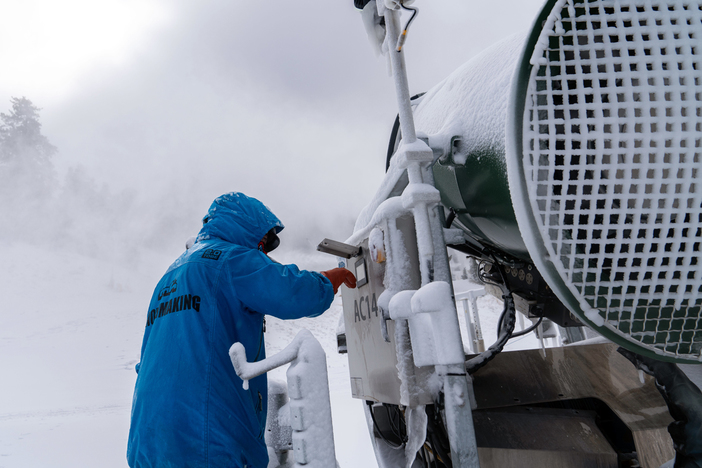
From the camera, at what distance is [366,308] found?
6.73ft

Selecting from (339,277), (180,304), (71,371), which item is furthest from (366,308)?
(71,371)

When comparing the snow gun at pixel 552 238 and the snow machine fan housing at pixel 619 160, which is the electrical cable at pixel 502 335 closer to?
the snow gun at pixel 552 238

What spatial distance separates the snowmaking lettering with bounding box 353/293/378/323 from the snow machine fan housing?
0.98 metres

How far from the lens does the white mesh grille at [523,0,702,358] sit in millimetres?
963

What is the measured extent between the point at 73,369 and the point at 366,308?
2201cm

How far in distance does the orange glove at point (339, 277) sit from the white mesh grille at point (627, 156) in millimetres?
1175

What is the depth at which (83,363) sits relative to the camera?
20547mm

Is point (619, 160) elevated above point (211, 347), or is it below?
above

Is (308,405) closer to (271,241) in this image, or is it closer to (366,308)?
(366,308)

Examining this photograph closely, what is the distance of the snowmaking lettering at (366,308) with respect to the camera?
76.0 inches

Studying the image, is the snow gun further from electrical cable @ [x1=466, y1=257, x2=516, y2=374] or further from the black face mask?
the black face mask

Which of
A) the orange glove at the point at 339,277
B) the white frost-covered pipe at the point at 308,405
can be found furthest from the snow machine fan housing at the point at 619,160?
the orange glove at the point at 339,277

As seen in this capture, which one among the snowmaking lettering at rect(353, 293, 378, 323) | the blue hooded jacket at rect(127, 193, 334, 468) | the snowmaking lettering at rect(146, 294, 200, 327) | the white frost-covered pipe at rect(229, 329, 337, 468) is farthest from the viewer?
the snowmaking lettering at rect(353, 293, 378, 323)

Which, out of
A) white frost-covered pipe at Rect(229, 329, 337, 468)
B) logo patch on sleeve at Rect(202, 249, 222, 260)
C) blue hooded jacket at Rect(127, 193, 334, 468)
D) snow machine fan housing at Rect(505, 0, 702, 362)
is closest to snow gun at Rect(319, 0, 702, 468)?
snow machine fan housing at Rect(505, 0, 702, 362)
